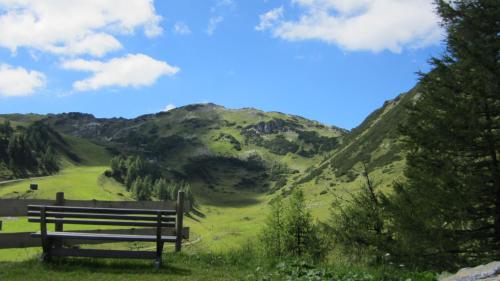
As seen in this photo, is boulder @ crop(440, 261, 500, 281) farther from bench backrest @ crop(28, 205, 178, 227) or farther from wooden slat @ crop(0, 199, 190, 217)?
wooden slat @ crop(0, 199, 190, 217)

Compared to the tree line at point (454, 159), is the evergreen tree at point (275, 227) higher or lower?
lower

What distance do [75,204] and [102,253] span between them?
3.35 metres

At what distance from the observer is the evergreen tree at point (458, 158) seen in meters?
15.8

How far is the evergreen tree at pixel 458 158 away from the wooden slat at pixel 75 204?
28.6 feet

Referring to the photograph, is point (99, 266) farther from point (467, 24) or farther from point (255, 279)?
point (467, 24)

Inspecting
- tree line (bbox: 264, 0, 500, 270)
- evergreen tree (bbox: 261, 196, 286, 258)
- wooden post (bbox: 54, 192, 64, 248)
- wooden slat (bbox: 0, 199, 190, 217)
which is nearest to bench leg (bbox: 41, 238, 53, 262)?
wooden post (bbox: 54, 192, 64, 248)

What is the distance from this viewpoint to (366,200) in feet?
87.1

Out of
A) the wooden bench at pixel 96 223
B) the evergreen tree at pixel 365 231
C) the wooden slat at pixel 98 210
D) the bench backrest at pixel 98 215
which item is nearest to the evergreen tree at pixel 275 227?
the evergreen tree at pixel 365 231

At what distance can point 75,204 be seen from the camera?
1606 cm

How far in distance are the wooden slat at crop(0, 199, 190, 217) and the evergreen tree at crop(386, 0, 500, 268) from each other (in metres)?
8.72

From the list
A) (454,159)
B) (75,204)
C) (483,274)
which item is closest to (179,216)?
(75,204)

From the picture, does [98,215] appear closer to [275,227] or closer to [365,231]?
[365,231]

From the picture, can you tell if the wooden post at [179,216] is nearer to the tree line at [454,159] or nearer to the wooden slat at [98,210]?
the wooden slat at [98,210]

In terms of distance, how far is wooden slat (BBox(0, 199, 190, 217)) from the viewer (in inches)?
593
